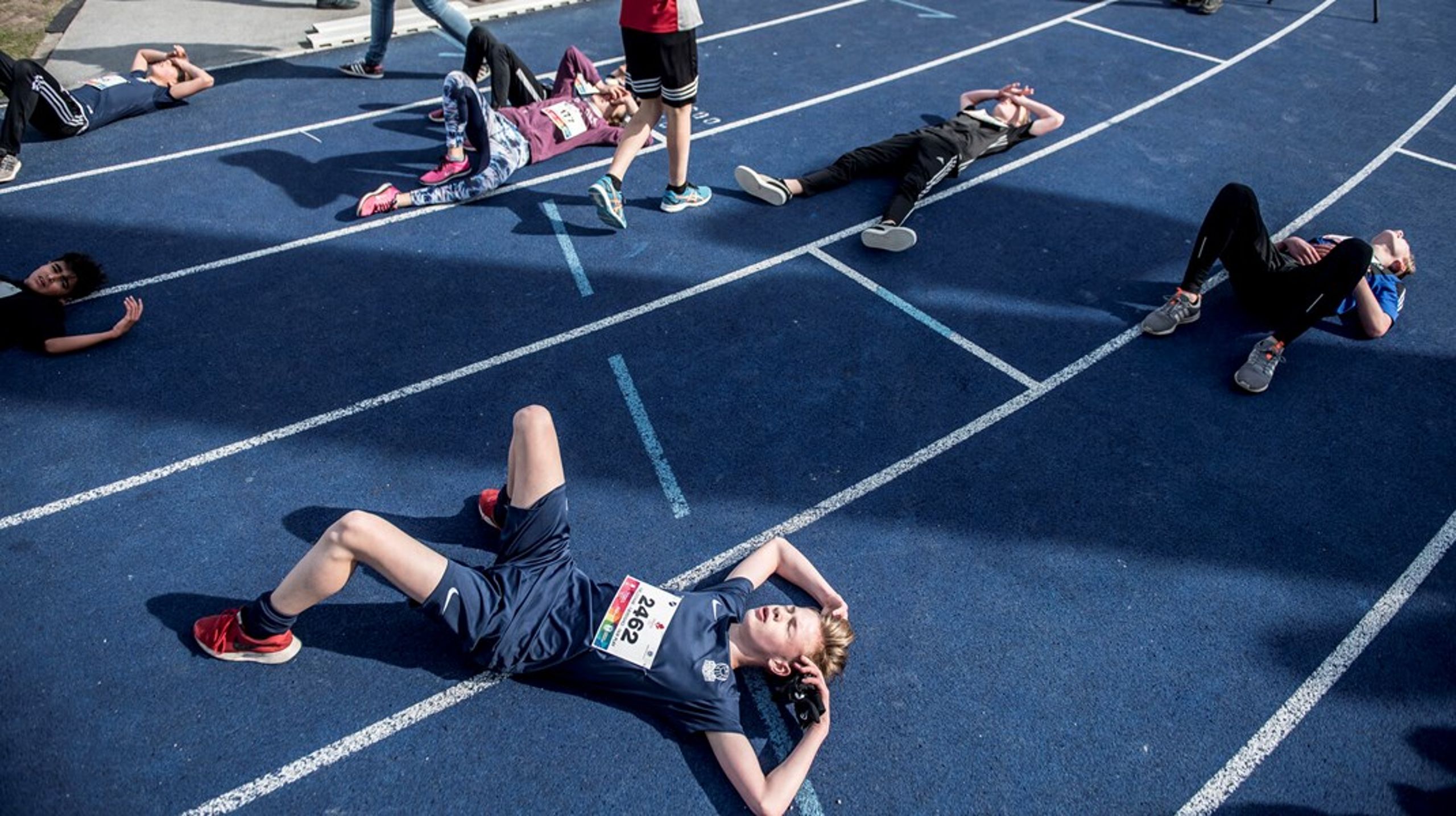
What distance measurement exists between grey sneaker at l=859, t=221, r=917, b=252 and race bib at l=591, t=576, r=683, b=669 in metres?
3.36

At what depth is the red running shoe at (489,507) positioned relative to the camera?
3814 millimetres

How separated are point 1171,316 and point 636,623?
4.02m

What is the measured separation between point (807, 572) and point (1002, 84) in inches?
267

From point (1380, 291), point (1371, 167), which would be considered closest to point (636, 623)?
point (1380, 291)

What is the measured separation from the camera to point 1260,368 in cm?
480

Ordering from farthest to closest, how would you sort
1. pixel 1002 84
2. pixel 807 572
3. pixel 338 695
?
pixel 1002 84 < pixel 807 572 < pixel 338 695

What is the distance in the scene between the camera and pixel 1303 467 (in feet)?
14.4

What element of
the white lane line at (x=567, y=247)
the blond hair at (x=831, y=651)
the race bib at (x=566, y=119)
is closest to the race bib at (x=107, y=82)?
the race bib at (x=566, y=119)

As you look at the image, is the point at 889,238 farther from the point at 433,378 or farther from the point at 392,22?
the point at 392,22

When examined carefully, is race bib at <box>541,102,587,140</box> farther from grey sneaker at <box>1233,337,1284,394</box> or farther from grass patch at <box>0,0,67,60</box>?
grass patch at <box>0,0,67,60</box>

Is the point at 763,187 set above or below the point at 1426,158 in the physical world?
above

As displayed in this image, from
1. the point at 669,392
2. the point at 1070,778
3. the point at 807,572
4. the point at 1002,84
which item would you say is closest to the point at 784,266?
the point at 669,392

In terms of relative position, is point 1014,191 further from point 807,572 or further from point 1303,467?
point 807,572

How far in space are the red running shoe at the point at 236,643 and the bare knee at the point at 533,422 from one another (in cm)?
123
